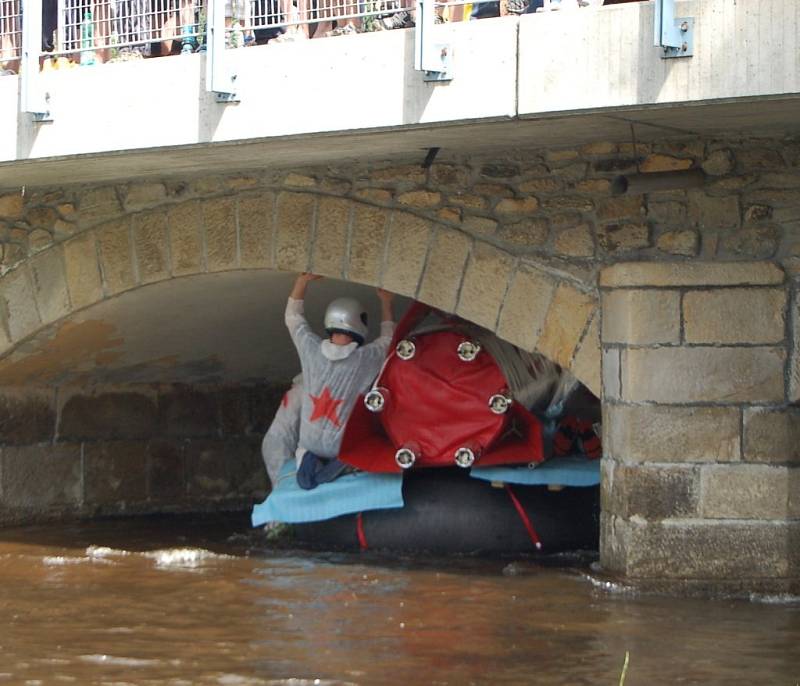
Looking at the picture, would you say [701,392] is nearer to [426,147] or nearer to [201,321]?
[426,147]

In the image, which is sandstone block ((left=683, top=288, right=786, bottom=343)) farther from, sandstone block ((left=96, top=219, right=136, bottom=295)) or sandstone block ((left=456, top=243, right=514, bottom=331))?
sandstone block ((left=96, top=219, right=136, bottom=295))

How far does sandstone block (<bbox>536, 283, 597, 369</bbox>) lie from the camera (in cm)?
734

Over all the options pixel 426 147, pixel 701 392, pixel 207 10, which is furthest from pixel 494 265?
pixel 207 10

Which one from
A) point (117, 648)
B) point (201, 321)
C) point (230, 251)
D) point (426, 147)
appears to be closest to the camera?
point (117, 648)

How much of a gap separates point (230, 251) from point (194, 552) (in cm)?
168

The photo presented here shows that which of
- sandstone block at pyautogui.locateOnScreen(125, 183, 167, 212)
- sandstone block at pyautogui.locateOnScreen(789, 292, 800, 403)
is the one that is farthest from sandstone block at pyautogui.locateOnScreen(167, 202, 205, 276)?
sandstone block at pyautogui.locateOnScreen(789, 292, 800, 403)

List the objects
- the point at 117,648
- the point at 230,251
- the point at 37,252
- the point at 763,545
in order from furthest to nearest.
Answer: the point at 37,252
the point at 230,251
the point at 763,545
the point at 117,648

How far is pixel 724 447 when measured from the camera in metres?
7.02

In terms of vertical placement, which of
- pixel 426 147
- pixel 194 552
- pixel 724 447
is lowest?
pixel 194 552

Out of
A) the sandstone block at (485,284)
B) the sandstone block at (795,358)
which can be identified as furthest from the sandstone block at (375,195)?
the sandstone block at (795,358)

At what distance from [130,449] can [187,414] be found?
0.52 meters

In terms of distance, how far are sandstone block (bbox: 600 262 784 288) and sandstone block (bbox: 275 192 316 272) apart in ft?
5.56

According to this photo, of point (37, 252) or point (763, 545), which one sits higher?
point (37, 252)

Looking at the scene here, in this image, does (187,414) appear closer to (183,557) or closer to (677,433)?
(183,557)
